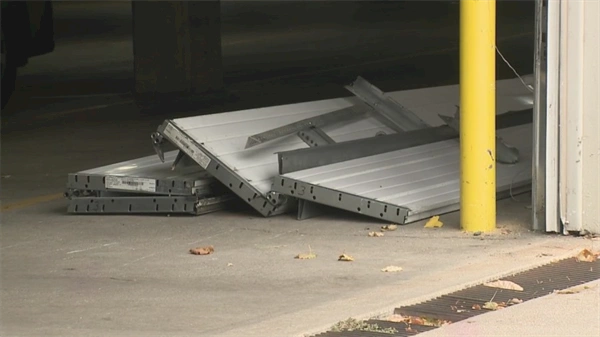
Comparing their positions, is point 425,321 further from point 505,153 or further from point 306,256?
point 505,153

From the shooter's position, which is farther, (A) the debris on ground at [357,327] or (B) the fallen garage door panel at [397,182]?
(B) the fallen garage door panel at [397,182]

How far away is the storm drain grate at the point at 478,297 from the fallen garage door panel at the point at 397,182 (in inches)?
63.7

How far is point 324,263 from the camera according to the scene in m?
7.38

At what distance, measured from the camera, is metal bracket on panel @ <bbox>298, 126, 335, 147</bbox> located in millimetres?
9711

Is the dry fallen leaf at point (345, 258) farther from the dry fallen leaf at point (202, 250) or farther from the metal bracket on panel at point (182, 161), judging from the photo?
the metal bracket on panel at point (182, 161)

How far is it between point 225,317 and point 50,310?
39.4 inches

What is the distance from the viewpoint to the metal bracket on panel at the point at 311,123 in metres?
9.40

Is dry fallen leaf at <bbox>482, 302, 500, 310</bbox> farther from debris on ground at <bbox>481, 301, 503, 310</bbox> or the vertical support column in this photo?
the vertical support column

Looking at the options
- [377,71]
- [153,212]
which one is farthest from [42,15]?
[153,212]

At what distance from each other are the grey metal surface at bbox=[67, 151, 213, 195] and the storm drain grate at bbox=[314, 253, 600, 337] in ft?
9.95

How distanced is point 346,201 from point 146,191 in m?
1.60

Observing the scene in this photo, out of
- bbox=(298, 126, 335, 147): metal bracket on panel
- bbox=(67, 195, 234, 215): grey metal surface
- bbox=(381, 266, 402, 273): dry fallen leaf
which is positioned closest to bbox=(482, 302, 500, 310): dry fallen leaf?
bbox=(381, 266, 402, 273): dry fallen leaf

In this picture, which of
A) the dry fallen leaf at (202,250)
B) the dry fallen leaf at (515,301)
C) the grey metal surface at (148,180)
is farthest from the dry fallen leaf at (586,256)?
the grey metal surface at (148,180)

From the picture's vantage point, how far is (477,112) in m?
7.88
